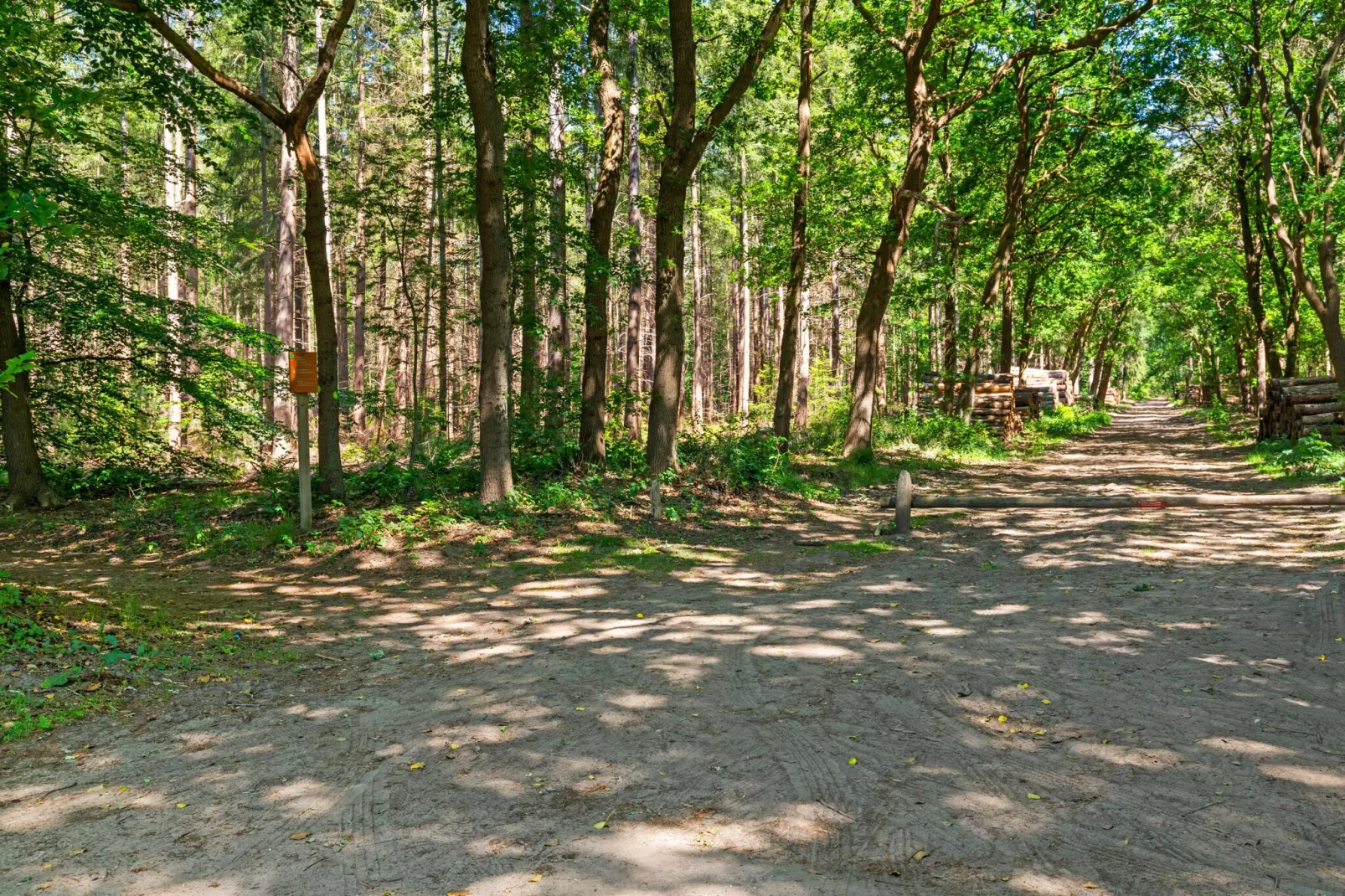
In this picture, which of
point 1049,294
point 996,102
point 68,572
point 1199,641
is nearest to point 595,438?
point 68,572

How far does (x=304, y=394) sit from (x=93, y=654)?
16.0 feet

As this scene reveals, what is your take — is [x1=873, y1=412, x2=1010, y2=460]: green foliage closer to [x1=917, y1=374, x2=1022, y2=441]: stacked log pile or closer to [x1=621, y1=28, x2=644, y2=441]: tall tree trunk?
[x1=917, y1=374, x2=1022, y2=441]: stacked log pile

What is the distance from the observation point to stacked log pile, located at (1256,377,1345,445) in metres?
17.5

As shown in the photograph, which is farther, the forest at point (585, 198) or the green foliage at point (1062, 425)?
the green foliage at point (1062, 425)

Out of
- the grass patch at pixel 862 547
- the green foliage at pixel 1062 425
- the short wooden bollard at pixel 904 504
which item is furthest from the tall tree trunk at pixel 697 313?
the grass patch at pixel 862 547

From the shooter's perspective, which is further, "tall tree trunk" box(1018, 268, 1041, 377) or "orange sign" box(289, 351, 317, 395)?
"tall tree trunk" box(1018, 268, 1041, 377)

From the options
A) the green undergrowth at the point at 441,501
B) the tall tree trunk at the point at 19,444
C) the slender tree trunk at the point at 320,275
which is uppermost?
the slender tree trunk at the point at 320,275

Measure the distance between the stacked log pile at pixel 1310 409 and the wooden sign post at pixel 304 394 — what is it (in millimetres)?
18820

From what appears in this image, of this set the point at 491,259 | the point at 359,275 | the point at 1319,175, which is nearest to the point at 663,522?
the point at 491,259

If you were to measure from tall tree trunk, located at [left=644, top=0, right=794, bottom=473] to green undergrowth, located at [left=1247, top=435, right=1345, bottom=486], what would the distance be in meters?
10.2

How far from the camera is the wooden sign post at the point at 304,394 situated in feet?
32.9

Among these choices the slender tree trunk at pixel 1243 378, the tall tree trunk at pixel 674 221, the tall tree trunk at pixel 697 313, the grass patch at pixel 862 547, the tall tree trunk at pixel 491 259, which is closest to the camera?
the grass patch at pixel 862 547

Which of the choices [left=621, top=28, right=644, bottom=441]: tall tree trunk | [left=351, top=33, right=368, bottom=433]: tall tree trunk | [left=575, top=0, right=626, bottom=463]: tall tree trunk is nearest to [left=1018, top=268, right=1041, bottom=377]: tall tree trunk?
[left=621, top=28, right=644, bottom=441]: tall tree trunk

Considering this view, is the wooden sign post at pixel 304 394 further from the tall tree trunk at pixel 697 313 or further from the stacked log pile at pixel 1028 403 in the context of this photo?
the stacked log pile at pixel 1028 403
